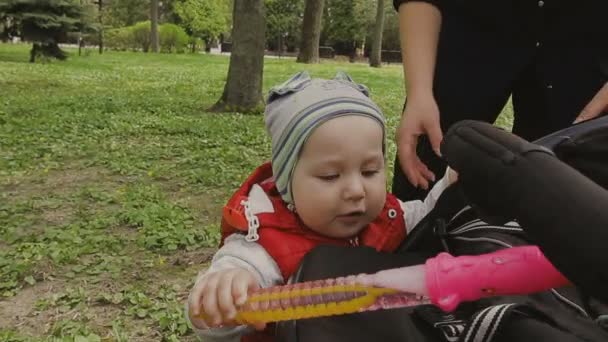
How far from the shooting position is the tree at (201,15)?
35750 millimetres

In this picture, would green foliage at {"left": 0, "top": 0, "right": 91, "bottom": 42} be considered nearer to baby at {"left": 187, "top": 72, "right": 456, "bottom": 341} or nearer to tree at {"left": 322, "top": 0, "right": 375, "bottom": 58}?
baby at {"left": 187, "top": 72, "right": 456, "bottom": 341}

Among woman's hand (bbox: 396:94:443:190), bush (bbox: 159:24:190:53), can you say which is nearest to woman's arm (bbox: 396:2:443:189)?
woman's hand (bbox: 396:94:443:190)

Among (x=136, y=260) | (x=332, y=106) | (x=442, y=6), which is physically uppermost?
(x=442, y=6)

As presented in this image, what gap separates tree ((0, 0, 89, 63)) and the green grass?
9.84 metres

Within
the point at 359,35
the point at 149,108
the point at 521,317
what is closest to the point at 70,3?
the point at 149,108

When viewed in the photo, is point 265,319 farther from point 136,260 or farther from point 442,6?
point 136,260

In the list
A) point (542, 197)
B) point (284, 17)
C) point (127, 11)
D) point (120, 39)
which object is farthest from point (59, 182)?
point (127, 11)

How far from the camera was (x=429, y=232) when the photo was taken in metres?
1.56

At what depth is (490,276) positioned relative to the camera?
0.85 metres

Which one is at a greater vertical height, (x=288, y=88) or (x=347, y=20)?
(x=347, y=20)

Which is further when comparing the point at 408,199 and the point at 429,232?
the point at 408,199

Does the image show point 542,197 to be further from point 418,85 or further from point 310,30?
point 310,30

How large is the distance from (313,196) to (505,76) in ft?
2.96

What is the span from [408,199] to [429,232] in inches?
26.8
